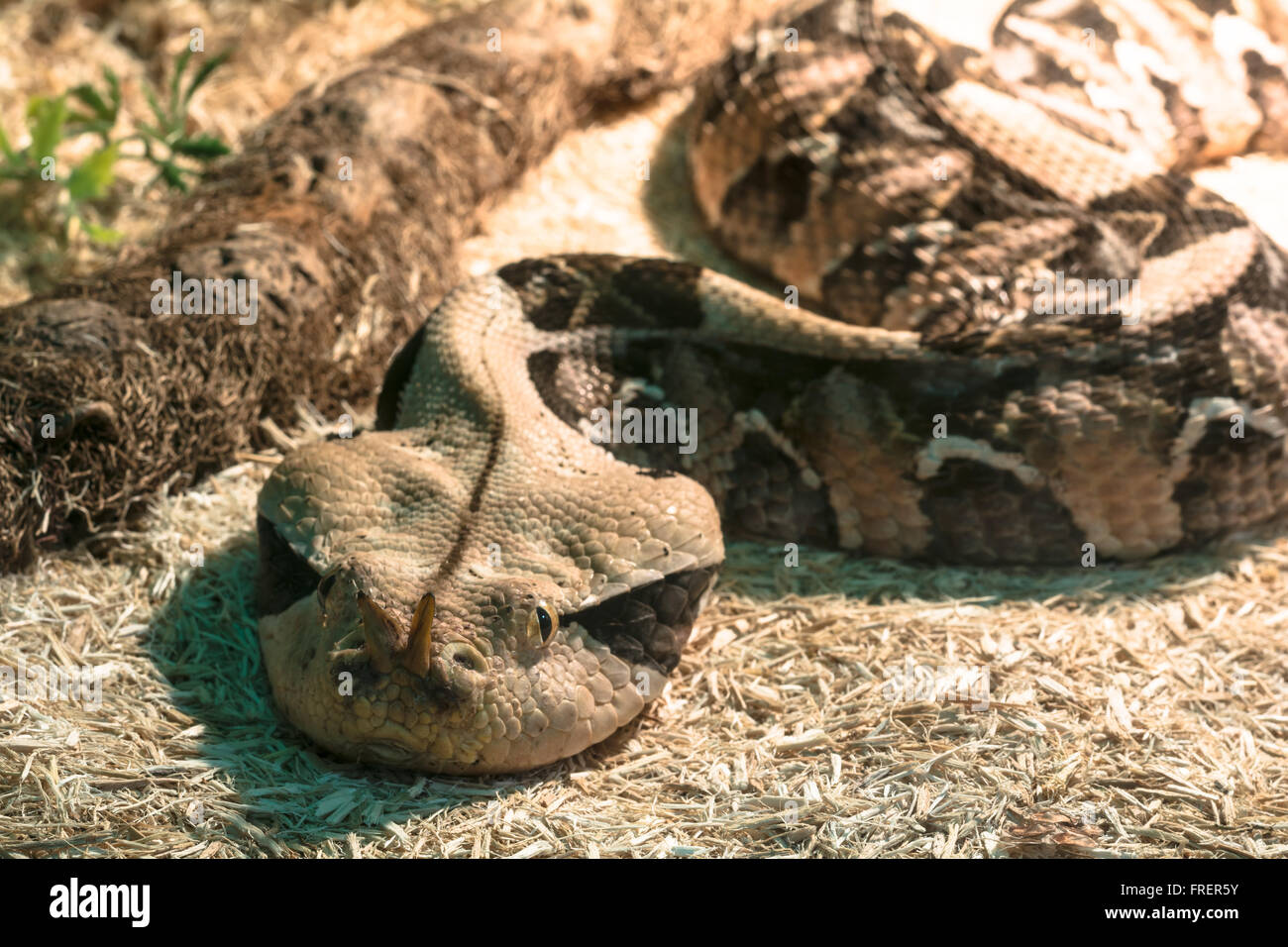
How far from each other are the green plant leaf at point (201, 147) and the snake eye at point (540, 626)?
4824 millimetres

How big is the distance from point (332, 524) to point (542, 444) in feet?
2.93

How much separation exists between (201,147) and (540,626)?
4895 mm

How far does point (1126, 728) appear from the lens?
421 cm

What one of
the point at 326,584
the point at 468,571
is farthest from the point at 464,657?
the point at 326,584

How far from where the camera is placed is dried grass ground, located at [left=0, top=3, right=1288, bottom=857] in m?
3.62

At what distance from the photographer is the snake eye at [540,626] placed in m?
3.66

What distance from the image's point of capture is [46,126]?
279 inches

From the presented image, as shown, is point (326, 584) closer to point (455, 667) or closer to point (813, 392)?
point (455, 667)

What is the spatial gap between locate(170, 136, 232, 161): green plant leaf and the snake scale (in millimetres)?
2742

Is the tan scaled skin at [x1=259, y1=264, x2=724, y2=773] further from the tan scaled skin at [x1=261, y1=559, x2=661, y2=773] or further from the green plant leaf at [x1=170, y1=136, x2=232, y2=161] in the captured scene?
the green plant leaf at [x1=170, y1=136, x2=232, y2=161]

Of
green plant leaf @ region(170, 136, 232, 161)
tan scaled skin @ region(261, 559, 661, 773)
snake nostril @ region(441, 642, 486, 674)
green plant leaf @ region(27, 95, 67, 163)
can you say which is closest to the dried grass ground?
tan scaled skin @ region(261, 559, 661, 773)

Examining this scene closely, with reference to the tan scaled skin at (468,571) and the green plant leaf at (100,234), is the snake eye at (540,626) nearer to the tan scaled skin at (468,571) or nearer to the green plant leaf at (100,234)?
the tan scaled skin at (468,571)
